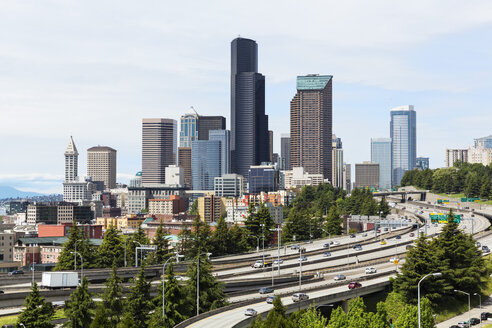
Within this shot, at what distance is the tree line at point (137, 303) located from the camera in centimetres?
7338

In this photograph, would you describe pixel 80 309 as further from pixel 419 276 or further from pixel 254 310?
pixel 419 276

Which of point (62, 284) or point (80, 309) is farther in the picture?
point (62, 284)

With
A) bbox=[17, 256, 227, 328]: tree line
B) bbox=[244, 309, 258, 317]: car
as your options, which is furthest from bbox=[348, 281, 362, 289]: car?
bbox=[244, 309, 258, 317]: car

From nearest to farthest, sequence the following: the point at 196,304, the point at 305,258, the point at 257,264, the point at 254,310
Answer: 1. the point at 254,310
2. the point at 196,304
3. the point at 257,264
4. the point at 305,258

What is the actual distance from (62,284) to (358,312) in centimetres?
4462

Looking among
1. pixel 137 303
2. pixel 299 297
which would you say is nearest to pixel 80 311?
pixel 137 303

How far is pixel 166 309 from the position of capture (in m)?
76.9

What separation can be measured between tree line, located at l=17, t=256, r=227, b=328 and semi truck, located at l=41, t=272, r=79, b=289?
44.8 feet

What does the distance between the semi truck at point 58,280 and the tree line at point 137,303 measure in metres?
13.7

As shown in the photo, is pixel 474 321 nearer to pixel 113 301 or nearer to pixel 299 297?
pixel 299 297

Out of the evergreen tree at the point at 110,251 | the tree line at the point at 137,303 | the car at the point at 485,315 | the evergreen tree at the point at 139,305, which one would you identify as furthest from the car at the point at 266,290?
the evergreen tree at the point at 110,251

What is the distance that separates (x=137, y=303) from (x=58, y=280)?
2340cm

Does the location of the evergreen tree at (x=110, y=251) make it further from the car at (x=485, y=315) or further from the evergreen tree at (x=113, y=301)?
the car at (x=485, y=315)

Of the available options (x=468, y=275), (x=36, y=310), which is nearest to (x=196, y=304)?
(x=36, y=310)
